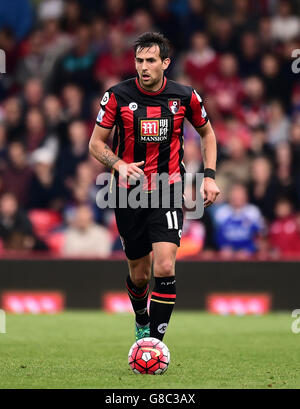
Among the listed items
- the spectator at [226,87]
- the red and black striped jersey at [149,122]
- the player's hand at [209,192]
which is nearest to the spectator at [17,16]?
the spectator at [226,87]

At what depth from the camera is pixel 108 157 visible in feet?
24.7

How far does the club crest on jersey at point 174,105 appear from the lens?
25.2ft

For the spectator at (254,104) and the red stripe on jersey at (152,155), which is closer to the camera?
the red stripe on jersey at (152,155)

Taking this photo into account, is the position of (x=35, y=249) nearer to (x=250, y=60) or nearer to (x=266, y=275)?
(x=266, y=275)

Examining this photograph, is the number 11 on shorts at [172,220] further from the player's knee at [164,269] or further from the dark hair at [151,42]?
the dark hair at [151,42]

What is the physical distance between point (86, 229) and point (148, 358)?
6561 millimetres

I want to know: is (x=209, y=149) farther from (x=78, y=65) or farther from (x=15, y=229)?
(x=78, y=65)

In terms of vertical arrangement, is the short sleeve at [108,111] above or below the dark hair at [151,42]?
below

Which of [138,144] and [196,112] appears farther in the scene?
→ [196,112]

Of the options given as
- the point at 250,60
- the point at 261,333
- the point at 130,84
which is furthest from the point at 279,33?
the point at 130,84

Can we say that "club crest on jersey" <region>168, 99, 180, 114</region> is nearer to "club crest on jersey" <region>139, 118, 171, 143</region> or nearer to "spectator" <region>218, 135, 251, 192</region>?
"club crest on jersey" <region>139, 118, 171, 143</region>

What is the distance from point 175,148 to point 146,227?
0.66 meters

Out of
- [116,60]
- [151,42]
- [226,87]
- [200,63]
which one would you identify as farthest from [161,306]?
[116,60]

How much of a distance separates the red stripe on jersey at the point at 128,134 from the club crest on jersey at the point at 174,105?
1.05 feet
